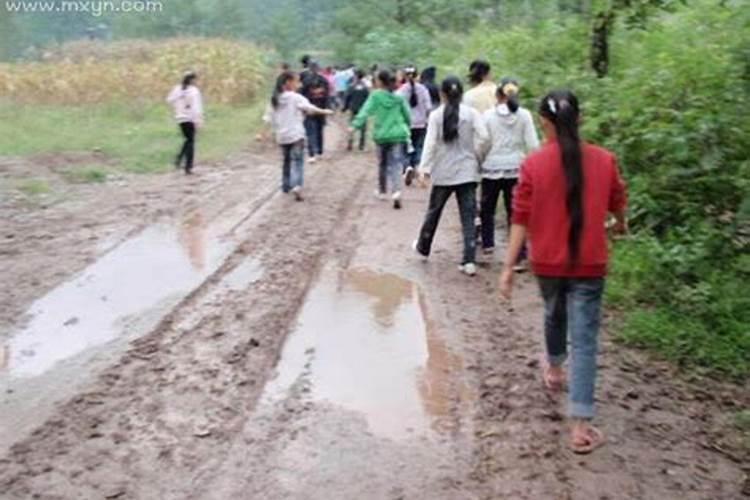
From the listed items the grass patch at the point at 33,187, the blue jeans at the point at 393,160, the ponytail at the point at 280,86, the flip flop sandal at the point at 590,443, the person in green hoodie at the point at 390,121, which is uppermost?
the ponytail at the point at 280,86

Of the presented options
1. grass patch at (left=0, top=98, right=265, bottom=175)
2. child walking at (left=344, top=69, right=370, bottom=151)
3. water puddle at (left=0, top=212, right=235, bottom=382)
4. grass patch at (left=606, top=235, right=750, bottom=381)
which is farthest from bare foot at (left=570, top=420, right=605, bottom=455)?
child walking at (left=344, top=69, right=370, bottom=151)

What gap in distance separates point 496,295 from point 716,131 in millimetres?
2269

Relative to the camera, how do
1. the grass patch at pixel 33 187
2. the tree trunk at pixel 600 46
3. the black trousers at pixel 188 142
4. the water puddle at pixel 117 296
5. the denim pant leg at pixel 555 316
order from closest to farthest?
the denim pant leg at pixel 555 316, the water puddle at pixel 117 296, the tree trunk at pixel 600 46, the grass patch at pixel 33 187, the black trousers at pixel 188 142

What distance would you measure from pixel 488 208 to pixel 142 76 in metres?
20.8

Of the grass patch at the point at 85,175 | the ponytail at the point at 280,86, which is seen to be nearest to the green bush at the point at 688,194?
the ponytail at the point at 280,86

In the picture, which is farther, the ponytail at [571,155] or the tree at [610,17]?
the tree at [610,17]

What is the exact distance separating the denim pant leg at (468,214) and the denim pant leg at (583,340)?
3651 millimetres

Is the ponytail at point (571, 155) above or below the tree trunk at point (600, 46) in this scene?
below

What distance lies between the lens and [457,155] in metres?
8.44

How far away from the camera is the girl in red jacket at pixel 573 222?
186 inches

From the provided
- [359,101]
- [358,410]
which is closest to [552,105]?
[358,410]

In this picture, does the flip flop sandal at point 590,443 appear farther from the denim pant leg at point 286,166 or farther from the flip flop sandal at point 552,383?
the denim pant leg at point 286,166

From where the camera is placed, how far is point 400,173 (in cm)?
1214

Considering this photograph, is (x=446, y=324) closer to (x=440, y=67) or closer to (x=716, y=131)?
(x=716, y=131)
